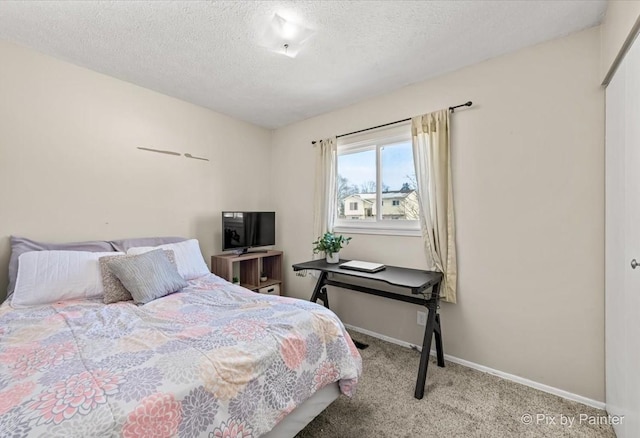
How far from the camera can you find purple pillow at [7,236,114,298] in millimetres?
1879

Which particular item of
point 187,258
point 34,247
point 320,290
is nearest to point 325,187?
point 320,290

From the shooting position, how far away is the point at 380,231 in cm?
279

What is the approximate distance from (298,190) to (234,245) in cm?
103

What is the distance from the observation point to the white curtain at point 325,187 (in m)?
3.12

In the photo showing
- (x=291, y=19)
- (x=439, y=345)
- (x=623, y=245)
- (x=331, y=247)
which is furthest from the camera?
(x=331, y=247)

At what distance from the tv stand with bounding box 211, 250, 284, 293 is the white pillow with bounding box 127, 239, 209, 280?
1.36 ft

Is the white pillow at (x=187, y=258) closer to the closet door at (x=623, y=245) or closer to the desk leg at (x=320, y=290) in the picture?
the desk leg at (x=320, y=290)

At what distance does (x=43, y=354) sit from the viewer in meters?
1.13

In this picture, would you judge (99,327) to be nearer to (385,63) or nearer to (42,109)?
(42,109)

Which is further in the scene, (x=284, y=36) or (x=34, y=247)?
(x=34, y=247)

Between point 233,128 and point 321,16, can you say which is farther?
point 233,128

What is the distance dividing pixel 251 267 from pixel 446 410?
2.30m

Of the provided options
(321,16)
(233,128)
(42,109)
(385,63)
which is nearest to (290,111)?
(233,128)

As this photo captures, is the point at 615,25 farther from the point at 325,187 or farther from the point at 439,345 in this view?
the point at 325,187
